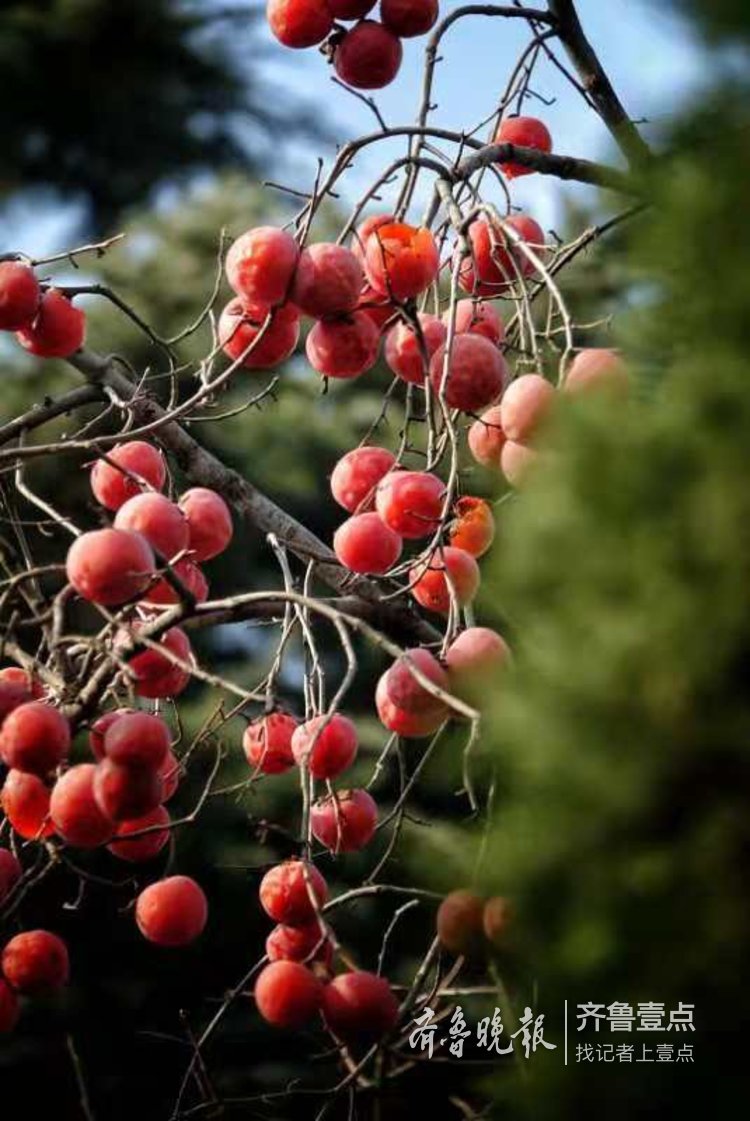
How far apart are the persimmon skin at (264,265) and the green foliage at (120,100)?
8.36 metres

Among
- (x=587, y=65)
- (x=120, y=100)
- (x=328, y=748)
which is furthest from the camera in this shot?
(x=120, y=100)

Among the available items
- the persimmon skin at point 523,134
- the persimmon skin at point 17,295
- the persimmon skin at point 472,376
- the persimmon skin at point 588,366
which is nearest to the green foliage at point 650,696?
the persimmon skin at point 588,366

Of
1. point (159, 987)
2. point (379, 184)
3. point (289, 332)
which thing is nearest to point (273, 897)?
point (289, 332)

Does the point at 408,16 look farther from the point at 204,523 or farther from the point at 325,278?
the point at 204,523

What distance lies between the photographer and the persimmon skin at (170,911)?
128 cm

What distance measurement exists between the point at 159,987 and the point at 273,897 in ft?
8.84

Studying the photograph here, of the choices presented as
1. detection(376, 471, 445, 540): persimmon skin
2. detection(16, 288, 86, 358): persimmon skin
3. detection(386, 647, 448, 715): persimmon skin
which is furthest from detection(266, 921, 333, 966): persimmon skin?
detection(16, 288, 86, 358): persimmon skin

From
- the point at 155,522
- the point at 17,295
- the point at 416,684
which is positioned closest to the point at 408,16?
the point at 17,295

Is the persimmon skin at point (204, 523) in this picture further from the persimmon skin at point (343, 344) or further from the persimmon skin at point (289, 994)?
the persimmon skin at point (289, 994)

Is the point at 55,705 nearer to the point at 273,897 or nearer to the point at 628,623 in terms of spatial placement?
the point at 273,897

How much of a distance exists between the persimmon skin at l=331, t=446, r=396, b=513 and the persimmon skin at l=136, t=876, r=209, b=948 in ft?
1.19

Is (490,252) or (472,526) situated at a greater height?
(490,252)

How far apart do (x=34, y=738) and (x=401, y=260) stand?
473 millimetres

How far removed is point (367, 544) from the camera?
130 cm
